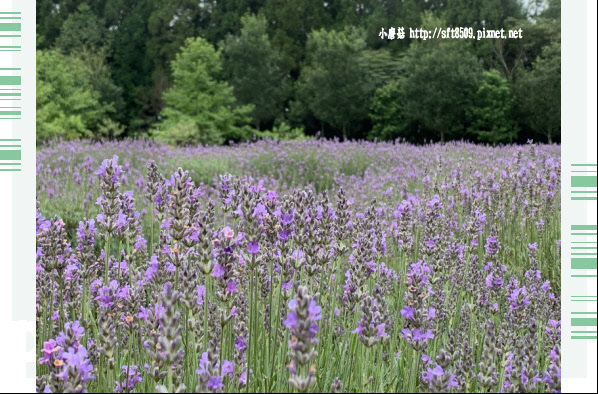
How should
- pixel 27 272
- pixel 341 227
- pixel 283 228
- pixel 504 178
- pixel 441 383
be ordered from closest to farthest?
pixel 441 383 < pixel 27 272 < pixel 283 228 < pixel 341 227 < pixel 504 178

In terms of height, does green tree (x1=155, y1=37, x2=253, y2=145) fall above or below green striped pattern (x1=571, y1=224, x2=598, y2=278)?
above

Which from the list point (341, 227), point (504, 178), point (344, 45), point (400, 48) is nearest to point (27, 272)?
point (341, 227)

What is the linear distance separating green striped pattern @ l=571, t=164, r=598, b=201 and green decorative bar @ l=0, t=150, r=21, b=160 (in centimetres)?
171

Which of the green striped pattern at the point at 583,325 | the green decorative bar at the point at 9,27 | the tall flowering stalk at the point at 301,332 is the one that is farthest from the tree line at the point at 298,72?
the tall flowering stalk at the point at 301,332

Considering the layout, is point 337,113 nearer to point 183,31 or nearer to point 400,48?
point 400,48

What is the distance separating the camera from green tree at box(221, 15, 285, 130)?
81.8ft

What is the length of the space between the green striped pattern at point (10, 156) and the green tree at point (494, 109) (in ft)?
63.5

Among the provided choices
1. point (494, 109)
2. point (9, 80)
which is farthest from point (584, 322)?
point (494, 109)

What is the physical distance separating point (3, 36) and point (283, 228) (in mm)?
1115

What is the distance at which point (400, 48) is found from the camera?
27062mm

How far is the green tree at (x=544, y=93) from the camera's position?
18.4 meters

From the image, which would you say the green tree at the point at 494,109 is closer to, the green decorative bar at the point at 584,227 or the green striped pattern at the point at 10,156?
the green decorative bar at the point at 584,227

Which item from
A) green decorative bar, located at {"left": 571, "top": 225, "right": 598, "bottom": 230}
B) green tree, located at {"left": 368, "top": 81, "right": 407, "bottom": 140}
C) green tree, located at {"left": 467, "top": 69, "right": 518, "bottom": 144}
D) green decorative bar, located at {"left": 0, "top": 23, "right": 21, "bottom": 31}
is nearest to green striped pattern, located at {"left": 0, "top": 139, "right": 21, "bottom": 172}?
green decorative bar, located at {"left": 0, "top": 23, "right": 21, "bottom": 31}

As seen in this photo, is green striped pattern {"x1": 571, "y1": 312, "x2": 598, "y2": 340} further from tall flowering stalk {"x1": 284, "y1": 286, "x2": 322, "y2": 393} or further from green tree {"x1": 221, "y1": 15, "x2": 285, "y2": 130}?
green tree {"x1": 221, "y1": 15, "x2": 285, "y2": 130}
